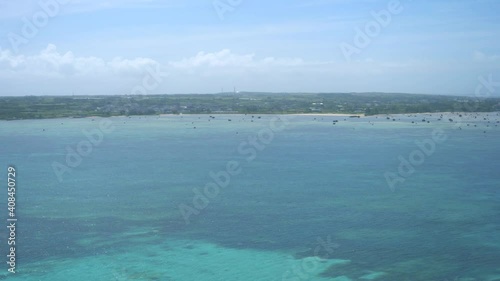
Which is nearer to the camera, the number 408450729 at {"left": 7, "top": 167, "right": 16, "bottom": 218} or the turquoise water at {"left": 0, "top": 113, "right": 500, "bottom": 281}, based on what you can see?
the turquoise water at {"left": 0, "top": 113, "right": 500, "bottom": 281}

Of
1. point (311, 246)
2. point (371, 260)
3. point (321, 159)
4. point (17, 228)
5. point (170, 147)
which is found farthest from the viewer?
point (170, 147)

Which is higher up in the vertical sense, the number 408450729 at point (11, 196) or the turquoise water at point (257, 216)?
the number 408450729 at point (11, 196)

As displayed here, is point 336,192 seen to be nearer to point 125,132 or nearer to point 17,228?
point 17,228

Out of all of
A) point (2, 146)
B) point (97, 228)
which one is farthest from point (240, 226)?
point (2, 146)

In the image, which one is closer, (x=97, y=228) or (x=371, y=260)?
(x=371, y=260)

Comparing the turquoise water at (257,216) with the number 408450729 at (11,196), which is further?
the number 408450729 at (11,196)

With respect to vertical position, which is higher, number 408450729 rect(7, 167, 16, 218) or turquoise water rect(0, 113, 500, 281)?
number 408450729 rect(7, 167, 16, 218)

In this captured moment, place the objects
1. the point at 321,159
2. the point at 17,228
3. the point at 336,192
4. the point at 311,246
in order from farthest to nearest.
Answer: the point at 321,159, the point at 336,192, the point at 17,228, the point at 311,246

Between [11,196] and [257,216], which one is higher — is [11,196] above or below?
above
